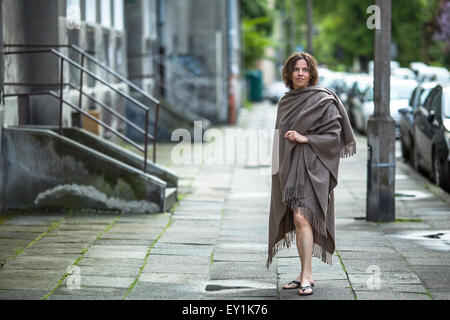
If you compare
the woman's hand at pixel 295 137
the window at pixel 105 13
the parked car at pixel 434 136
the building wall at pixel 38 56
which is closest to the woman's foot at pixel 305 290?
the woman's hand at pixel 295 137

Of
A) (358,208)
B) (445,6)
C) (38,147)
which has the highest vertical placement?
(445,6)

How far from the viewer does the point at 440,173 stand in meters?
13.5

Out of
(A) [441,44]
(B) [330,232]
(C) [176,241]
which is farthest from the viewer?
(A) [441,44]

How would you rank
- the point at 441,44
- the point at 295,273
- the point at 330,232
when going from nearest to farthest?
the point at 330,232 < the point at 295,273 < the point at 441,44

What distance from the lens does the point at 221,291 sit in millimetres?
7047

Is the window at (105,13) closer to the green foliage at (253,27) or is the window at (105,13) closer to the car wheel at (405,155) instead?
the car wheel at (405,155)

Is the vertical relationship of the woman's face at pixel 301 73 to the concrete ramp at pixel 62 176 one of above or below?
above

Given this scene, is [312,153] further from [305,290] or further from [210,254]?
[210,254]

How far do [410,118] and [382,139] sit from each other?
21.7 ft

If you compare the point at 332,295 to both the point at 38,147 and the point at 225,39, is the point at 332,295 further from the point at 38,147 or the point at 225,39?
the point at 225,39

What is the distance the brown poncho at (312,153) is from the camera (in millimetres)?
6902

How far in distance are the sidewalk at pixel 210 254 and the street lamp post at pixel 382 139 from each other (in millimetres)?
256

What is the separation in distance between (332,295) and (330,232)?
52 cm
